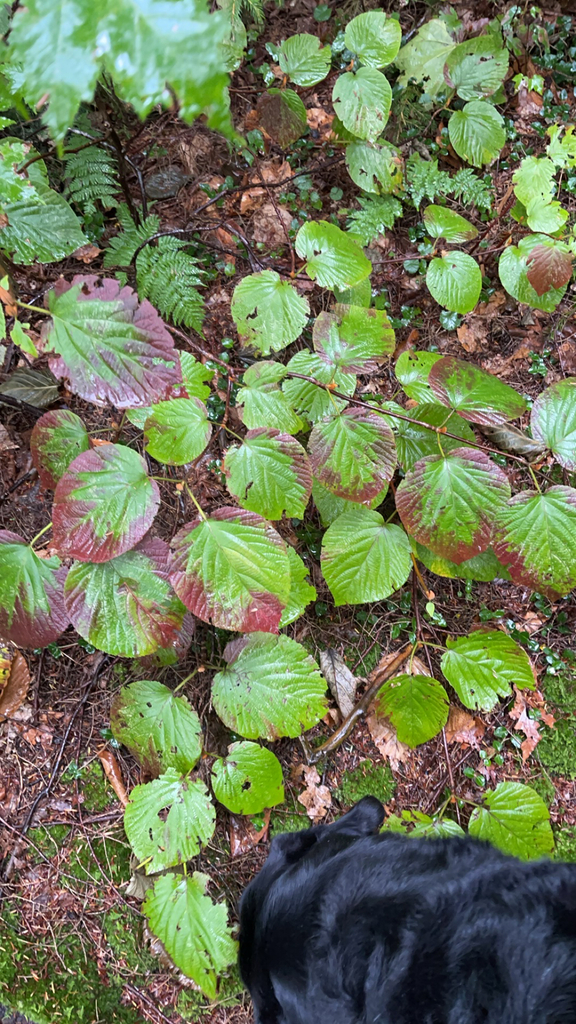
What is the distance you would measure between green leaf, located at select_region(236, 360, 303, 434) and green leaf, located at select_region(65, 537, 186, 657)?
529mm

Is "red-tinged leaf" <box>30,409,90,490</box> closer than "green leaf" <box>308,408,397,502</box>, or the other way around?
"red-tinged leaf" <box>30,409,90,490</box>

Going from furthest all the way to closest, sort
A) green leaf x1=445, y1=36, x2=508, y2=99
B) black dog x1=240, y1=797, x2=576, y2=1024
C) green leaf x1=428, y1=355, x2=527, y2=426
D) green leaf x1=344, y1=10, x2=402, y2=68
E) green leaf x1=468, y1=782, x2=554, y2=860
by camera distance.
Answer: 1. green leaf x1=445, y1=36, x2=508, y2=99
2. green leaf x1=344, y1=10, x2=402, y2=68
3. green leaf x1=468, y1=782, x2=554, y2=860
4. green leaf x1=428, y1=355, x2=527, y2=426
5. black dog x1=240, y1=797, x2=576, y2=1024

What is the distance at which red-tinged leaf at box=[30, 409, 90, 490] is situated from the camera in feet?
5.65

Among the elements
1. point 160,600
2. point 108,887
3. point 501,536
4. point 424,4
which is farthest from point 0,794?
point 424,4

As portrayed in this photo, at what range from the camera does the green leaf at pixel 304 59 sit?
233 cm

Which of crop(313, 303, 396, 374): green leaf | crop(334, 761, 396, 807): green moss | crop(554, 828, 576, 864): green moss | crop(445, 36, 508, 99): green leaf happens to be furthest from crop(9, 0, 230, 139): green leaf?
crop(554, 828, 576, 864): green moss

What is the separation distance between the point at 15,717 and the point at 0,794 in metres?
0.30

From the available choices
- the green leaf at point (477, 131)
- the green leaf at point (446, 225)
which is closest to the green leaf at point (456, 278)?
the green leaf at point (446, 225)

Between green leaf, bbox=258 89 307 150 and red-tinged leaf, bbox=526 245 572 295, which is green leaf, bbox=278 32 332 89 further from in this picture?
red-tinged leaf, bbox=526 245 572 295

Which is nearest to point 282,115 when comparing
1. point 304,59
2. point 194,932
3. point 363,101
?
point 304,59

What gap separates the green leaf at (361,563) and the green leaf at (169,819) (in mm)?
815

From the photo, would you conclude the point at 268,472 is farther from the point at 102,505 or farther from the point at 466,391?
the point at 466,391

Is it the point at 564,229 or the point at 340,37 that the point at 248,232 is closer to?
the point at 340,37

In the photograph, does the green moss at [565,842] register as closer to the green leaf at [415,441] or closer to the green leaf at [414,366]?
the green leaf at [415,441]
